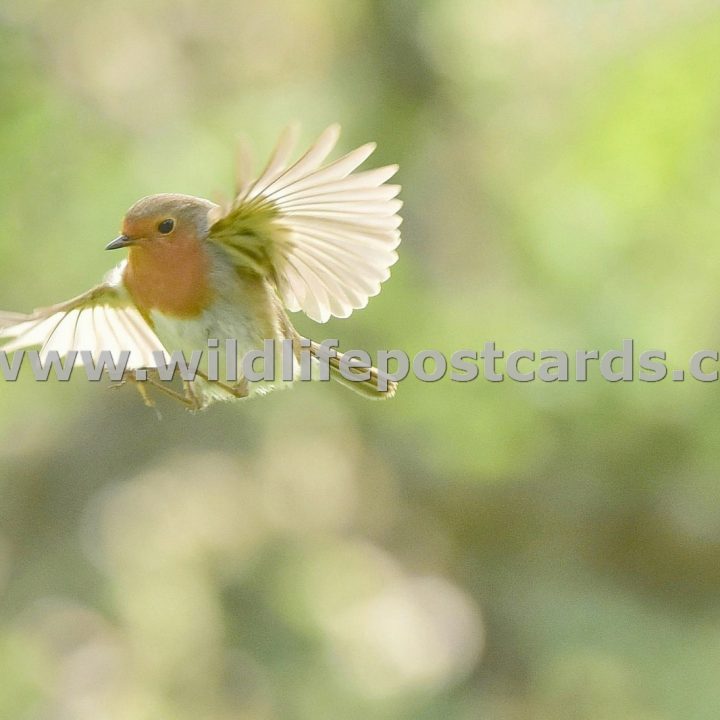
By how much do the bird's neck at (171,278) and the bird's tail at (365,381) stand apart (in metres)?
0.27

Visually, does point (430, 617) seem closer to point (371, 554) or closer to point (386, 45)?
point (371, 554)

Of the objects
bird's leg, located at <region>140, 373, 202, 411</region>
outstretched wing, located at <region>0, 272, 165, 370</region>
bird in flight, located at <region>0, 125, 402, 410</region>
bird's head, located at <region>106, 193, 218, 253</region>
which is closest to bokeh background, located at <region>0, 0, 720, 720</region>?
outstretched wing, located at <region>0, 272, 165, 370</region>

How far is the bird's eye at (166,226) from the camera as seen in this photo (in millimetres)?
2207

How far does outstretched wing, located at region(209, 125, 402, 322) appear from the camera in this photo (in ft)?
7.07

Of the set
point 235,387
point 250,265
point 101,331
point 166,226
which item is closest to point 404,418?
point 101,331

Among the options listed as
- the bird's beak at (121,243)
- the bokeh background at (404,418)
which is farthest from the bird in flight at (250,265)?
the bokeh background at (404,418)

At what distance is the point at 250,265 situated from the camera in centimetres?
249

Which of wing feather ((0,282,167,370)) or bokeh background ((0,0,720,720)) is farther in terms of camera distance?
bokeh background ((0,0,720,720))

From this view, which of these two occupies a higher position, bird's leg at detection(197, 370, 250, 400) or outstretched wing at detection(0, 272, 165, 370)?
outstretched wing at detection(0, 272, 165, 370)

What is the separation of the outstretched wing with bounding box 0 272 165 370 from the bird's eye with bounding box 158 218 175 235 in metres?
0.39

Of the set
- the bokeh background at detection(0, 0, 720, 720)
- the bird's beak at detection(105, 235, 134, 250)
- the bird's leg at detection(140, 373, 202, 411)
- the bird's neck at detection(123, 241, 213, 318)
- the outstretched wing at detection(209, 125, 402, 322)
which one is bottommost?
the bird's leg at detection(140, 373, 202, 411)

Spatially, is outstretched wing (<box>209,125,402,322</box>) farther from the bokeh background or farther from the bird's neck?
the bokeh background

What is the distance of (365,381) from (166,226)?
57cm

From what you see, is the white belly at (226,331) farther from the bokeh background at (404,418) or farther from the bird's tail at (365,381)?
the bokeh background at (404,418)
